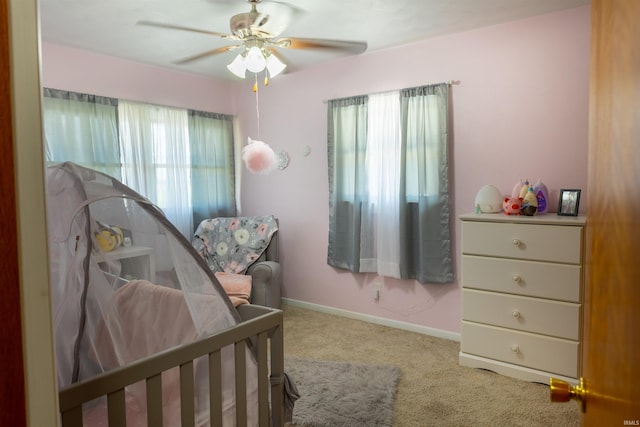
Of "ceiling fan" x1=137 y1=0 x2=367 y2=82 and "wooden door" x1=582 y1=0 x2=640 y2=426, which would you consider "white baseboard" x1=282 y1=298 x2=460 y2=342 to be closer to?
"ceiling fan" x1=137 y1=0 x2=367 y2=82

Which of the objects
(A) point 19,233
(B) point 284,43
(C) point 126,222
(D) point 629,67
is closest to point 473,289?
(B) point 284,43

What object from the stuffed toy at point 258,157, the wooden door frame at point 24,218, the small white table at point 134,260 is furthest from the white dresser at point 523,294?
the wooden door frame at point 24,218

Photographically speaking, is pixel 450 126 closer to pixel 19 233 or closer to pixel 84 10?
pixel 84 10

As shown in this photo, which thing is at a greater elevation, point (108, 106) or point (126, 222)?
point (108, 106)

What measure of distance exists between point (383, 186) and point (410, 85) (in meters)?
0.90

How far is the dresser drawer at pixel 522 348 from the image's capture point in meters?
2.60

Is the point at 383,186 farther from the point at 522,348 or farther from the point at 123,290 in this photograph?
the point at 123,290

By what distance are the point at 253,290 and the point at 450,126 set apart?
7.33 feet

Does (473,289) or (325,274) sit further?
(325,274)

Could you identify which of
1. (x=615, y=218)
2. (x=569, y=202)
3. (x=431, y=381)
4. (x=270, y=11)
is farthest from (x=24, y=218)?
(x=569, y=202)

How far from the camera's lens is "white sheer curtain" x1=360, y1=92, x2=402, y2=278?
3639 mm

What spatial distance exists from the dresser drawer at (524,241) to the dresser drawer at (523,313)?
0.94 ft

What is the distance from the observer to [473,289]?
293cm

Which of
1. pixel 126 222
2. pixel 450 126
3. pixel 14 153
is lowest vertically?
pixel 126 222
